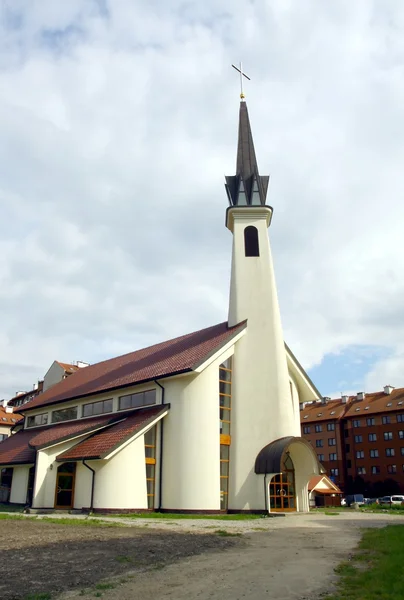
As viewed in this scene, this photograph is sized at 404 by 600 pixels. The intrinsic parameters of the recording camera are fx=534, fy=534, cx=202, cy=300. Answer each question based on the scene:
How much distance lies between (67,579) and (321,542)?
7433mm

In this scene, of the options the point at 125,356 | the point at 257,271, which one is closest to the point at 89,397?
the point at 125,356

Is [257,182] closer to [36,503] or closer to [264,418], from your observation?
[264,418]

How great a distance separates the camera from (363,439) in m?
75.1

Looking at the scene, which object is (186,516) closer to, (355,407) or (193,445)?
(193,445)

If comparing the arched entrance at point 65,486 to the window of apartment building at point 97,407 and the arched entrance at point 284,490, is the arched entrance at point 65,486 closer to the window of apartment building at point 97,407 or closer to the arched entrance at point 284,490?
the window of apartment building at point 97,407

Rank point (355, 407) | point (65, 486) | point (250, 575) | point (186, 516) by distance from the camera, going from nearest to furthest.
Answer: point (250, 575)
point (186, 516)
point (65, 486)
point (355, 407)

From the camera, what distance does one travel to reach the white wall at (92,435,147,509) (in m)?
24.1

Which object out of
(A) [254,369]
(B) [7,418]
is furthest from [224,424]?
(B) [7,418]

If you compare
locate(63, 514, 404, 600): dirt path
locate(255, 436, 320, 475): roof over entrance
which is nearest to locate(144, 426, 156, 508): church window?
locate(255, 436, 320, 475): roof over entrance

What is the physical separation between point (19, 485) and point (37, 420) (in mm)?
8042

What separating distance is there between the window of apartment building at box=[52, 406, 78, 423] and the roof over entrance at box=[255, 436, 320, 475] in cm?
1355

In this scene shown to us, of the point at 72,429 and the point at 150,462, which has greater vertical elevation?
the point at 72,429

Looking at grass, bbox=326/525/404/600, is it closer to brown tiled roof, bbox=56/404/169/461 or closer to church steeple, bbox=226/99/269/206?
brown tiled roof, bbox=56/404/169/461

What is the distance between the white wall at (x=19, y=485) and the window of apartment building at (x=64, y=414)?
4551 mm
